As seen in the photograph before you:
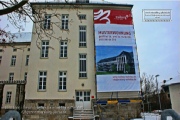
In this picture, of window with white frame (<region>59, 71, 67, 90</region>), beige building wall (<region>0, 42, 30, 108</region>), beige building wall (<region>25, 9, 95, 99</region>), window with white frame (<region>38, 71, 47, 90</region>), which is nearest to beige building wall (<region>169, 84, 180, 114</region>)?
beige building wall (<region>25, 9, 95, 99</region>)

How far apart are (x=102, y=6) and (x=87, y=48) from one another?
5.15 meters

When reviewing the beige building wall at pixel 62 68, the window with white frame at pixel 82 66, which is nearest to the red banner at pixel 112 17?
the beige building wall at pixel 62 68

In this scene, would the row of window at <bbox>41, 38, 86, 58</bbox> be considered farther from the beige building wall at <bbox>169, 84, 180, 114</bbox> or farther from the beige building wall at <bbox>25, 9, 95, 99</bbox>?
the beige building wall at <bbox>169, 84, 180, 114</bbox>

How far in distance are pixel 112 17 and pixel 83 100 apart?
909 centimetres

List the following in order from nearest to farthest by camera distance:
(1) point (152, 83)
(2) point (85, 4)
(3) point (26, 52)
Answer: (2) point (85, 4)
(3) point (26, 52)
(1) point (152, 83)

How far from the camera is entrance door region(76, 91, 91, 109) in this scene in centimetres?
1812

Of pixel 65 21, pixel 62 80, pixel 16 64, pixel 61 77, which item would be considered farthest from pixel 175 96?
pixel 16 64

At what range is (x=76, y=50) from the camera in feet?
63.6

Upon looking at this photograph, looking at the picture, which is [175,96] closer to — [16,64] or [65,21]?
[65,21]

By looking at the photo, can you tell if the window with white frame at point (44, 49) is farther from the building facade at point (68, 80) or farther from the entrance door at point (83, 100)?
the entrance door at point (83, 100)

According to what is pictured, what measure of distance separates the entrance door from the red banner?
7387 millimetres

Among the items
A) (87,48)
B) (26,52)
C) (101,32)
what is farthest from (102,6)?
(26,52)

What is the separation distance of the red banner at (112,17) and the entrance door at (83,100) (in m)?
7.39

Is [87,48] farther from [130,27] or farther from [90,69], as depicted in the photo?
[130,27]
